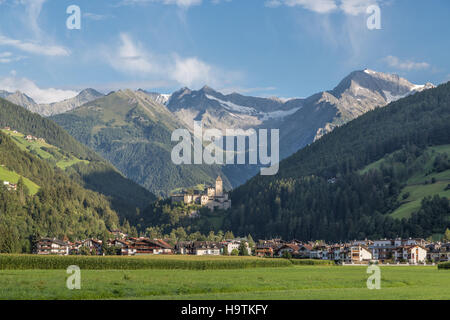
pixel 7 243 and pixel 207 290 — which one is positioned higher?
pixel 7 243

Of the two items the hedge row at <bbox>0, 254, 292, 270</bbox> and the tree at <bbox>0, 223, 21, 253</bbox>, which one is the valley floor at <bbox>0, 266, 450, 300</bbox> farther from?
the tree at <bbox>0, 223, 21, 253</bbox>

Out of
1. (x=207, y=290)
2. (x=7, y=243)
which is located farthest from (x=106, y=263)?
(x=7, y=243)

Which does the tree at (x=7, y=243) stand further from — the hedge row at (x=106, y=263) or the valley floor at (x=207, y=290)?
the valley floor at (x=207, y=290)

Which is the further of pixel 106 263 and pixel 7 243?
pixel 7 243

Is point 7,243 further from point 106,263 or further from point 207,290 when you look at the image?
point 207,290

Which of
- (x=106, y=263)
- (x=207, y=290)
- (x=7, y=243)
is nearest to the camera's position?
(x=207, y=290)

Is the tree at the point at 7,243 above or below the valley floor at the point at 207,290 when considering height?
above

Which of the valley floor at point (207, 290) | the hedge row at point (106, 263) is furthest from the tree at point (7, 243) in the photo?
the valley floor at point (207, 290)

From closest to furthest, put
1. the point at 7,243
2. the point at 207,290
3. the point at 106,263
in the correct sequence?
the point at 207,290 → the point at 106,263 → the point at 7,243

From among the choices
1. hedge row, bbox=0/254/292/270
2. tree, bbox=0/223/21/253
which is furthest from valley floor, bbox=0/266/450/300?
tree, bbox=0/223/21/253
